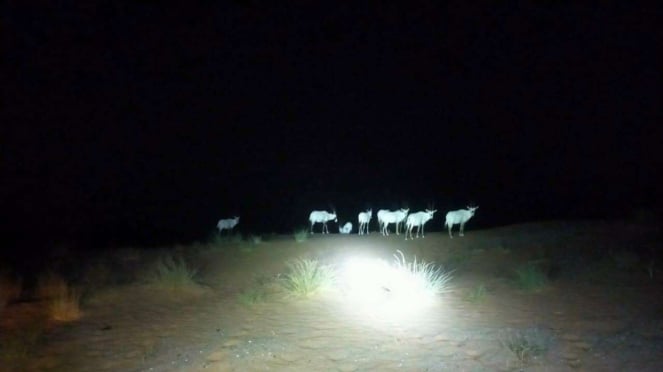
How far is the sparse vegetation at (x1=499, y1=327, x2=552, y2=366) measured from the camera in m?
8.71

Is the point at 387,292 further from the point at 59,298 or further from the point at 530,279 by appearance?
the point at 59,298

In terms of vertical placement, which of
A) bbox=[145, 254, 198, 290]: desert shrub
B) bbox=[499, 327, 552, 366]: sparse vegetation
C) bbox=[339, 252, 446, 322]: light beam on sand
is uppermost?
bbox=[145, 254, 198, 290]: desert shrub

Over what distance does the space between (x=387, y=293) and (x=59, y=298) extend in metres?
6.83

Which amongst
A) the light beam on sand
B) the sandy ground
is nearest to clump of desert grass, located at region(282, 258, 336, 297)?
the sandy ground

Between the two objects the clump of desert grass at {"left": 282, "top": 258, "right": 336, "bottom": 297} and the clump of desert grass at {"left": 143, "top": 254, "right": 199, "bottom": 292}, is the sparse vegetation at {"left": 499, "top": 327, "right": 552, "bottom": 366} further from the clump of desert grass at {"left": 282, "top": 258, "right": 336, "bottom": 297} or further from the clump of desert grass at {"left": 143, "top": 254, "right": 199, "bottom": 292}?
the clump of desert grass at {"left": 143, "top": 254, "right": 199, "bottom": 292}

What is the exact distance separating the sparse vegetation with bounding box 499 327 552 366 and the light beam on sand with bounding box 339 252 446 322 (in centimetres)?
210

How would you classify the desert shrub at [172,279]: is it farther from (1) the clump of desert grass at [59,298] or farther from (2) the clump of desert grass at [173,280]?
(1) the clump of desert grass at [59,298]

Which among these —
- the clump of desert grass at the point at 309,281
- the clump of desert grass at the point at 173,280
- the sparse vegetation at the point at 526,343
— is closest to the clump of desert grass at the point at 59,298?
the clump of desert grass at the point at 173,280

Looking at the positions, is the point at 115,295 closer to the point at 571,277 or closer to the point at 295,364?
the point at 295,364

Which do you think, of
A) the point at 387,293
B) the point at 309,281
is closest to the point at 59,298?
the point at 309,281

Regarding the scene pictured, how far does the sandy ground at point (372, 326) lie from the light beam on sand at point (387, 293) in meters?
0.18

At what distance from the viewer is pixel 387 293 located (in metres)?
13.1

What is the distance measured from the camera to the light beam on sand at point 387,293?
11688 mm

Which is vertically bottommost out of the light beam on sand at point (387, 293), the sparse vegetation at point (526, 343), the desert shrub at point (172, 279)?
the sparse vegetation at point (526, 343)
